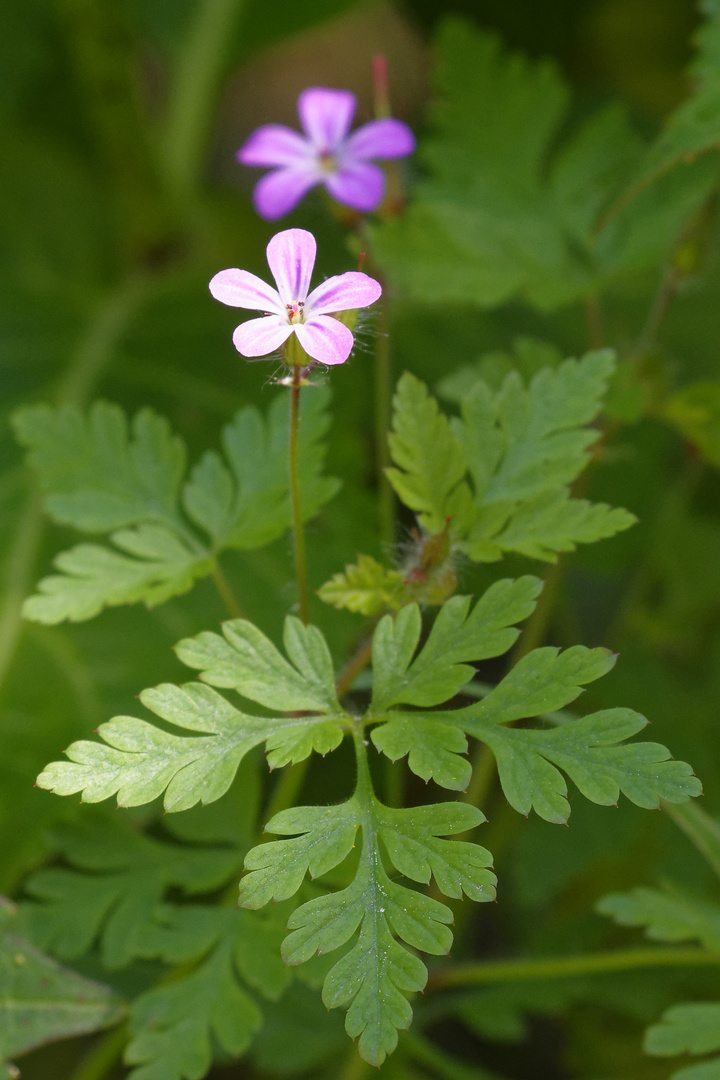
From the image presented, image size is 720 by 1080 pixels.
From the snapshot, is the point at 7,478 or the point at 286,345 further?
the point at 7,478

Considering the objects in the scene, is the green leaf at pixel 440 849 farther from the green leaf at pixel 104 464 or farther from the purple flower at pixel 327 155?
the purple flower at pixel 327 155

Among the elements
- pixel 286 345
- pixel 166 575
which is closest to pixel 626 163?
pixel 286 345

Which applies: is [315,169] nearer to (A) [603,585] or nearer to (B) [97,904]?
(B) [97,904]

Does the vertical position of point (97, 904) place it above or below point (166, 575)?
below

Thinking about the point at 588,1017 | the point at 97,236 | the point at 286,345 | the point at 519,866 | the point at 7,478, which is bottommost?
the point at 588,1017

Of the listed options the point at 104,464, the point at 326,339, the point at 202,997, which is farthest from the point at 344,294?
the point at 202,997

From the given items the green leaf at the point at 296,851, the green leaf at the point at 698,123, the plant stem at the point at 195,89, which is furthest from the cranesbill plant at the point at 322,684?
the plant stem at the point at 195,89

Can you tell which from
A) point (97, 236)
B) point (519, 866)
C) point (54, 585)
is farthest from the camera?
point (97, 236)

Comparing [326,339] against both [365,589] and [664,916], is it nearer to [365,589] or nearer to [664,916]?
[365,589]
